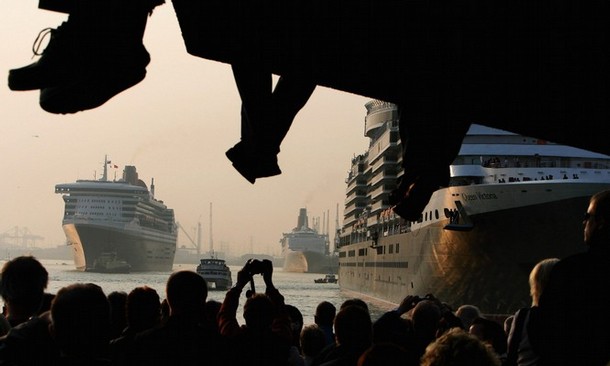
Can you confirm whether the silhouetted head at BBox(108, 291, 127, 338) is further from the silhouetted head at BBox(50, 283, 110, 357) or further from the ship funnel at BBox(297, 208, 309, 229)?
the ship funnel at BBox(297, 208, 309, 229)

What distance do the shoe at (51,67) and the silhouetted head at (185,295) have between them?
1.39 m

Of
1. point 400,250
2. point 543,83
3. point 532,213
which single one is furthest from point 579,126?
point 400,250

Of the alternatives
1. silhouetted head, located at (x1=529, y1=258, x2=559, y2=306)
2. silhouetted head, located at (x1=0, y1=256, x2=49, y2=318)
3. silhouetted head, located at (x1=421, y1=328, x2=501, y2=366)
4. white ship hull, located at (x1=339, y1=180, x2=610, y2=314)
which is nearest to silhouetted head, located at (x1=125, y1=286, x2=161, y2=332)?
silhouetted head, located at (x1=0, y1=256, x2=49, y2=318)

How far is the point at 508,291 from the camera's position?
32719 mm

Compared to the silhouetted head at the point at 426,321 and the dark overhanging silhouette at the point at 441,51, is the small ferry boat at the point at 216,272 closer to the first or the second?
the silhouetted head at the point at 426,321

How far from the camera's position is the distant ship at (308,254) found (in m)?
168

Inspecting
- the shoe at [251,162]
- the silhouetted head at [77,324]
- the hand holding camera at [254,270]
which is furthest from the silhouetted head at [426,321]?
the silhouetted head at [77,324]

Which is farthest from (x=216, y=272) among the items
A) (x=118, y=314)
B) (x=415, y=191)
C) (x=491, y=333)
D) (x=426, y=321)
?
(x=415, y=191)

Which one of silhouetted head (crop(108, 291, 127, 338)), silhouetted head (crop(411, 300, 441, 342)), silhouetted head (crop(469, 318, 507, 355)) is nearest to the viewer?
silhouetted head (crop(411, 300, 441, 342))

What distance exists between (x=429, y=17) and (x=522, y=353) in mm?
1378

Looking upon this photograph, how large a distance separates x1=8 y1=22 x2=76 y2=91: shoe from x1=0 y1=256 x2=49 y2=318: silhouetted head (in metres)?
1.25

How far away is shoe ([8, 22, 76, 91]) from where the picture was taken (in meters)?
2.41

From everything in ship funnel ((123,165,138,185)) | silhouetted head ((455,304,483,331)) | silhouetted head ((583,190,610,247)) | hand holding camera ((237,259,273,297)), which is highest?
ship funnel ((123,165,138,185))

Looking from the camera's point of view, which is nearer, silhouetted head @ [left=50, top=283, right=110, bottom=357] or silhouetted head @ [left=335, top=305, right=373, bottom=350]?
silhouetted head @ [left=50, top=283, right=110, bottom=357]
